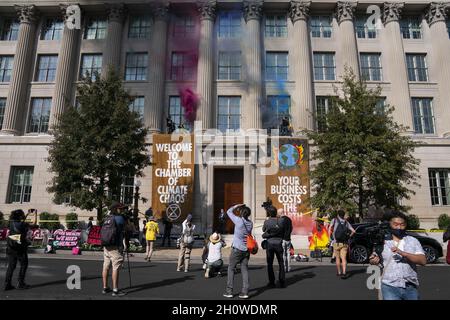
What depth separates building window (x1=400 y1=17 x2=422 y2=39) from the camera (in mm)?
28891

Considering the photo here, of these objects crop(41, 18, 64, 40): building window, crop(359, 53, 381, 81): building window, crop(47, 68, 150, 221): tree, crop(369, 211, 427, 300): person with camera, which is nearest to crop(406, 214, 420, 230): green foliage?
crop(359, 53, 381, 81): building window

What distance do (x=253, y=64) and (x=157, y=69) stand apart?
7.92m

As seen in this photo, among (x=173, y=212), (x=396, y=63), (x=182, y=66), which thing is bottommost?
(x=173, y=212)

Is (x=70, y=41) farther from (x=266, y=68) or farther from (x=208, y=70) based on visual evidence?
(x=266, y=68)

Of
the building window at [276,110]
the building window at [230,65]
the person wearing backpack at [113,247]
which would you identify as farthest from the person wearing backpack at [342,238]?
the building window at [230,65]

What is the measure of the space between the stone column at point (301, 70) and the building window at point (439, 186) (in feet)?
33.1

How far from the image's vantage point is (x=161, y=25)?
2806 cm

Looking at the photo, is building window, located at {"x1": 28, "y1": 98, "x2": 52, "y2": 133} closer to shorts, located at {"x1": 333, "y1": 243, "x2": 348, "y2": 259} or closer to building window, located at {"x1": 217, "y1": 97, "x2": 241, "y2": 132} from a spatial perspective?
building window, located at {"x1": 217, "y1": 97, "x2": 241, "y2": 132}

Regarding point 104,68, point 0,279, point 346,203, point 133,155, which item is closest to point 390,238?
point 0,279

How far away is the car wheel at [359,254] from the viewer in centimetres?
1345

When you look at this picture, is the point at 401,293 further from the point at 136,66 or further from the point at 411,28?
the point at 411,28

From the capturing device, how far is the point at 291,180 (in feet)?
73.3

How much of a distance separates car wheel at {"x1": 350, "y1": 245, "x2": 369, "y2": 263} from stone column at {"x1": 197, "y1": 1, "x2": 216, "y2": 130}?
15.2 metres

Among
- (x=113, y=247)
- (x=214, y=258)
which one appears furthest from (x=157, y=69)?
(x=113, y=247)
